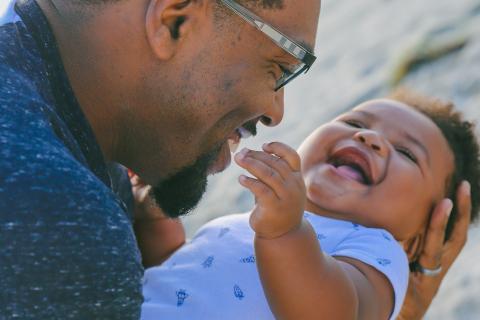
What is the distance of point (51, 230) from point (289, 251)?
3.07 ft

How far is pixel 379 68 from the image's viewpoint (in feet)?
17.5

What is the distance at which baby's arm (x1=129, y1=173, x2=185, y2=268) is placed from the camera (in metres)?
→ 3.34

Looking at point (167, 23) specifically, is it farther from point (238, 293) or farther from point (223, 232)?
point (223, 232)

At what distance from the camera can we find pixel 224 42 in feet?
7.50

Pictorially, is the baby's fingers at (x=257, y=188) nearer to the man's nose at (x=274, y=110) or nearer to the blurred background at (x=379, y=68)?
the man's nose at (x=274, y=110)

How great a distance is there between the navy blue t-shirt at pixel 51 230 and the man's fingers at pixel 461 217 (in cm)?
199

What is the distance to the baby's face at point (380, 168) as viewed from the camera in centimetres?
304

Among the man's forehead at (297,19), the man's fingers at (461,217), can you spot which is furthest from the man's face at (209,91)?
the man's fingers at (461,217)

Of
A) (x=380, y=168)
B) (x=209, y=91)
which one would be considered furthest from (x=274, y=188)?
(x=380, y=168)

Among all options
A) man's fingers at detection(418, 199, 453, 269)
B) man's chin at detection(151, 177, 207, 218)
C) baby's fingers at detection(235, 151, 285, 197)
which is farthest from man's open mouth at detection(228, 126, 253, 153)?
man's fingers at detection(418, 199, 453, 269)

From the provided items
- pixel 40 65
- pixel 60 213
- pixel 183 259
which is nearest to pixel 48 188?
pixel 60 213

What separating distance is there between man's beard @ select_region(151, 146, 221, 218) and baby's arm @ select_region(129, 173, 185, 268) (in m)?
0.60

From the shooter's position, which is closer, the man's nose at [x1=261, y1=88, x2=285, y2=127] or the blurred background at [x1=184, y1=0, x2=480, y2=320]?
the man's nose at [x1=261, y1=88, x2=285, y2=127]

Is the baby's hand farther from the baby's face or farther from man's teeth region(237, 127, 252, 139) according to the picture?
the baby's face
